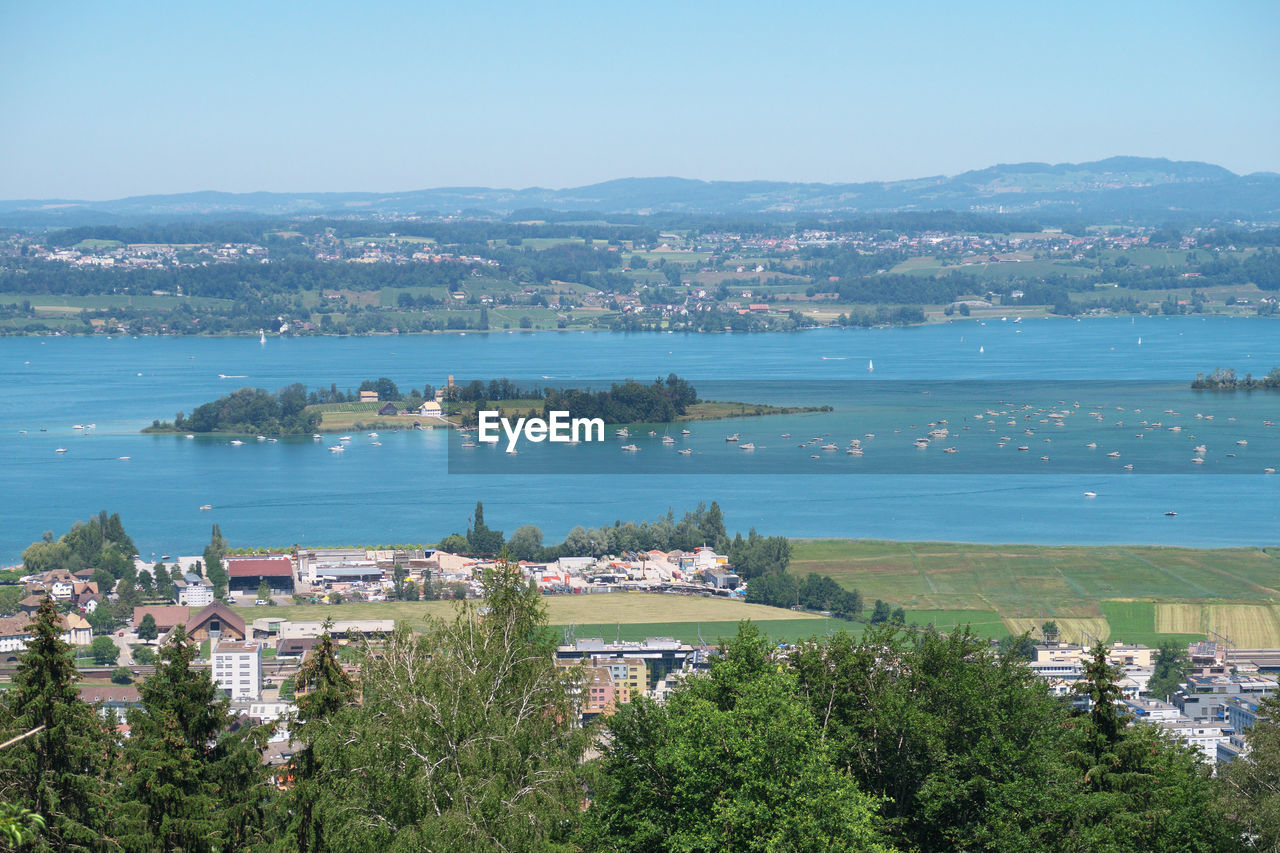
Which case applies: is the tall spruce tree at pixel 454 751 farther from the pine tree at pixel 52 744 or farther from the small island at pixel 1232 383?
the small island at pixel 1232 383

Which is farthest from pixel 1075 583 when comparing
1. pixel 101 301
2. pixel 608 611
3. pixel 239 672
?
pixel 101 301

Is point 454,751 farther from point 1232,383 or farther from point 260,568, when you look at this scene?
point 1232,383

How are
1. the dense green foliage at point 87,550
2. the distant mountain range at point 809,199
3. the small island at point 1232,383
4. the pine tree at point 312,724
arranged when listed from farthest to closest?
the distant mountain range at point 809,199
the small island at point 1232,383
the dense green foliage at point 87,550
the pine tree at point 312,724

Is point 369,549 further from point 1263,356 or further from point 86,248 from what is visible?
point 86,248

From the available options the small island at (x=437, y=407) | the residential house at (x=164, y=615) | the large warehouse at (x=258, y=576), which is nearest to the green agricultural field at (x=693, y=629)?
the residential house at (x=164, y=615)

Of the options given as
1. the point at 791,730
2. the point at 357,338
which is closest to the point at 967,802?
the point at 791,730
